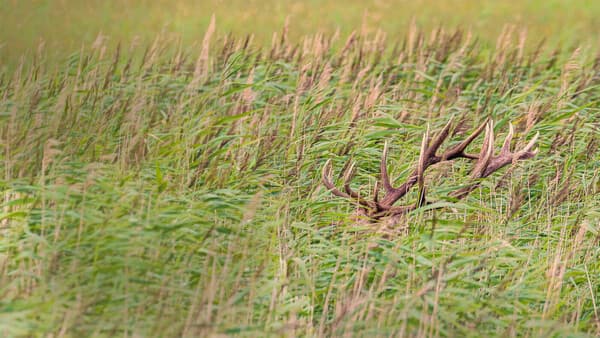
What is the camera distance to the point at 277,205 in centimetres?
451

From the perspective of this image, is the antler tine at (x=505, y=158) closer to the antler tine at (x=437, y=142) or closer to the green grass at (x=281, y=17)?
the antler tine at (x=437, y=142)

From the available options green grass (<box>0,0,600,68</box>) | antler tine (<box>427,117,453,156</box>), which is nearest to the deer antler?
antler tine (<box>427,117,453,156</box>)

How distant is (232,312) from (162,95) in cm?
334

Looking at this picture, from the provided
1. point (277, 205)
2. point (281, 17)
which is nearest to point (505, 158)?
point (277, 205)

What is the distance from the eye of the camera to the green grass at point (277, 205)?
3646mm

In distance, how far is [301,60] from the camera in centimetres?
734

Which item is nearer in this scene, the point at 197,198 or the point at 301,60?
the point at 197,198

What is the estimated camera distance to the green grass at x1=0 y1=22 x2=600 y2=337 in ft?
12.0

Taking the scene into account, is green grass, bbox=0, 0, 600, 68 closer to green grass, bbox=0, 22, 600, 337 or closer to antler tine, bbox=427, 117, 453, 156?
green grass, bbox=0, 22, 600, 337

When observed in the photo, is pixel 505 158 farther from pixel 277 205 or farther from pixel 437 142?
pixel 277 205

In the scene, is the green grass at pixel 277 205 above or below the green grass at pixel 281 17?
below

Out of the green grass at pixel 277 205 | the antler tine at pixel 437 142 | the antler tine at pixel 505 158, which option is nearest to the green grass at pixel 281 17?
the green grass at pixel 277 205

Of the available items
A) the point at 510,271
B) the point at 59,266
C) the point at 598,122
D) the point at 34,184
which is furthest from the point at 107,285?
the point at 598,122

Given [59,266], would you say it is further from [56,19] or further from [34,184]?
[56,19]
